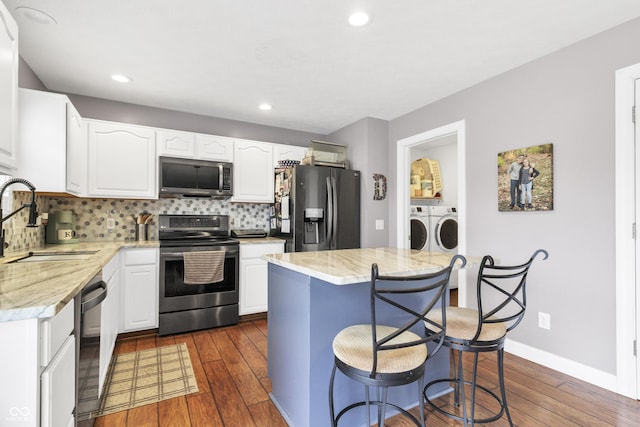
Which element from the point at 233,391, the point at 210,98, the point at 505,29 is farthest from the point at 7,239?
the point at 505,29

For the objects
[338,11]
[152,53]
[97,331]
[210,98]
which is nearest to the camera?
[97,331]

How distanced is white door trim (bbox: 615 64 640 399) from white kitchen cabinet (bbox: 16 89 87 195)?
12.8ft

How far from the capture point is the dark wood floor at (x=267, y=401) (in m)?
1.76

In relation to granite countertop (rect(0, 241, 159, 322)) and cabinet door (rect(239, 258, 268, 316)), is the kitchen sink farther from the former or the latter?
cabinet door (rect(239, 258, 268, 316))

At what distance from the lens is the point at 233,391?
207cm

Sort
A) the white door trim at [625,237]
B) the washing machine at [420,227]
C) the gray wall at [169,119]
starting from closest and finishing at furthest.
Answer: the white door trim at [625,237] → the gray wall at [169,119] → the washing machine at [420,227]

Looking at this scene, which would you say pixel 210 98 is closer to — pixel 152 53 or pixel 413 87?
pixel 152 53

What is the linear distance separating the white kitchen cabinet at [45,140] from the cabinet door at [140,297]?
1.01 m

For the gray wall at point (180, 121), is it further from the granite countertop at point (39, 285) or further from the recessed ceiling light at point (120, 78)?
the granite countertop at point (39, 285)

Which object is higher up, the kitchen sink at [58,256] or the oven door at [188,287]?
the kitchen sink at [58,256]

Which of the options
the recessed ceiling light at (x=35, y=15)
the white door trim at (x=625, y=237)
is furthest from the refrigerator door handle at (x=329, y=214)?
the recessed ceiling light at (x=35, y=15)

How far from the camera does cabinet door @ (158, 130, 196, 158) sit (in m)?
3.38

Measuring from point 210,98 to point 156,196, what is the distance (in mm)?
1214

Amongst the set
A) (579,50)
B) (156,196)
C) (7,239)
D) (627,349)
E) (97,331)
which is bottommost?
(627,349)
